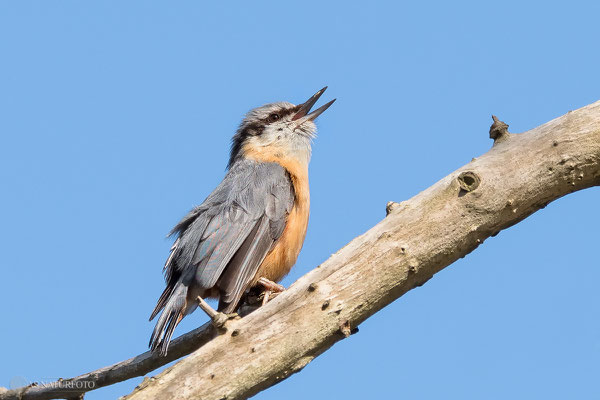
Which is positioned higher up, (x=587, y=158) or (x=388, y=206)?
(x=388, y=206)

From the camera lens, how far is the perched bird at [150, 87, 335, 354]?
5738mm

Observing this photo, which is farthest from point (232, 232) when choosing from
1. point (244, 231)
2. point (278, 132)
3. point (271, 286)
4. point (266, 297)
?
point (278, 132)

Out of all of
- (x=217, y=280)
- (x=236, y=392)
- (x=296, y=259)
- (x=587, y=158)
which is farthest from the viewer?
(x=296, y=259)

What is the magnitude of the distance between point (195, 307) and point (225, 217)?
0.88 meters

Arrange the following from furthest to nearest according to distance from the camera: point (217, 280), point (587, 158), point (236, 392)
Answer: point (217, 280) → point (587, 158) → point (236, 392)

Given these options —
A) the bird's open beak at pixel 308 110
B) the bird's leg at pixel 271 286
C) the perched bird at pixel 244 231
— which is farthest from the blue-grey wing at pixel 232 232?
the bird's open beak at pixel 308 110

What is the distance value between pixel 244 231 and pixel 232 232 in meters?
0.12

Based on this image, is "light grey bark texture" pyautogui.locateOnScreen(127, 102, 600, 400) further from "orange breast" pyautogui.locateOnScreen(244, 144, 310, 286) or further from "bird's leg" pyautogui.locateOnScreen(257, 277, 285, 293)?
"orange breast" pyautogui.locateOnScreen(244, 144, 310, 286)

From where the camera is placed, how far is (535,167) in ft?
13.8

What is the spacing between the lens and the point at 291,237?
650 centimetres

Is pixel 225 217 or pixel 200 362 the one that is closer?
pixel 200 362

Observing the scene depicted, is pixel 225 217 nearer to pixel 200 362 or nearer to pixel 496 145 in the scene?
pixel 200 362

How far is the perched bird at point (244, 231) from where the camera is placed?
18.8ft

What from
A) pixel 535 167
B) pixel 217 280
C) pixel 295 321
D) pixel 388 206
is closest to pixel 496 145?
pixel 535 167
